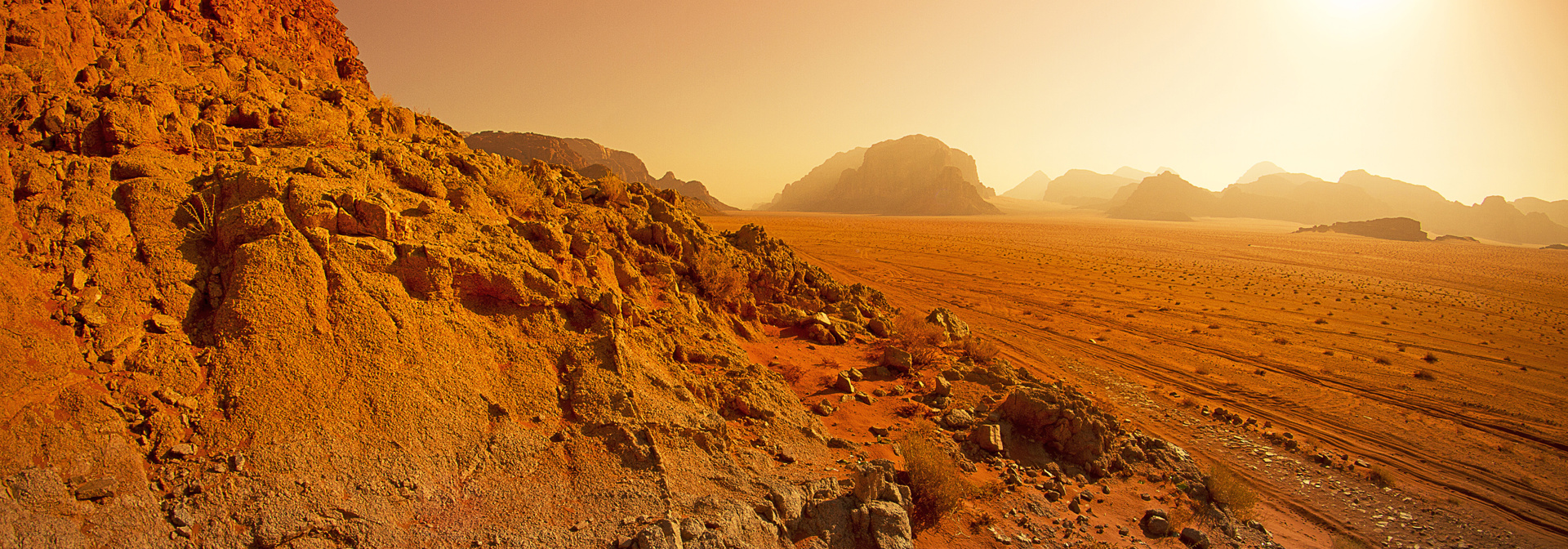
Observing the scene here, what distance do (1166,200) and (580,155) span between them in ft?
357

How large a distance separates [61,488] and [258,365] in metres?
0.99

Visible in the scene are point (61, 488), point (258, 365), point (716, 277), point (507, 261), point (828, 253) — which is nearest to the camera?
point (61, 488)

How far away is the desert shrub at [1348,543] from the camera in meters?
5.26

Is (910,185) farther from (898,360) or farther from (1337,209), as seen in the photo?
(898,360)

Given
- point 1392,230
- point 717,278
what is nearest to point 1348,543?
point 717,278

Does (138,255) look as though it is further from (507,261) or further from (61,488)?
(507,261)

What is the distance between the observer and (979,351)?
27.9 ft

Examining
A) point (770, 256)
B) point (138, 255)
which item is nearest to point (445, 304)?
point (138, 255)

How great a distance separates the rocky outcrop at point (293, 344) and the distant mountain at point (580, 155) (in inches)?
1846

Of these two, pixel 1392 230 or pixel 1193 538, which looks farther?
pixel 1392 230

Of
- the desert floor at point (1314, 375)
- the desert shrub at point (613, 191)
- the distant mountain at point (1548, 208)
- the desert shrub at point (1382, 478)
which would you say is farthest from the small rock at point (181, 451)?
the distant mountain at point (1548, 208)

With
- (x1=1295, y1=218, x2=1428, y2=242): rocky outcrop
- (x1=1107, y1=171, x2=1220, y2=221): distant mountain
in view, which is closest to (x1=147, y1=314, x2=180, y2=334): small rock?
(x1=1295, y1=218, x2=1428, y2=242): rocky outcrop

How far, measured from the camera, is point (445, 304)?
181 inches

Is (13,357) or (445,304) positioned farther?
(445,304)
